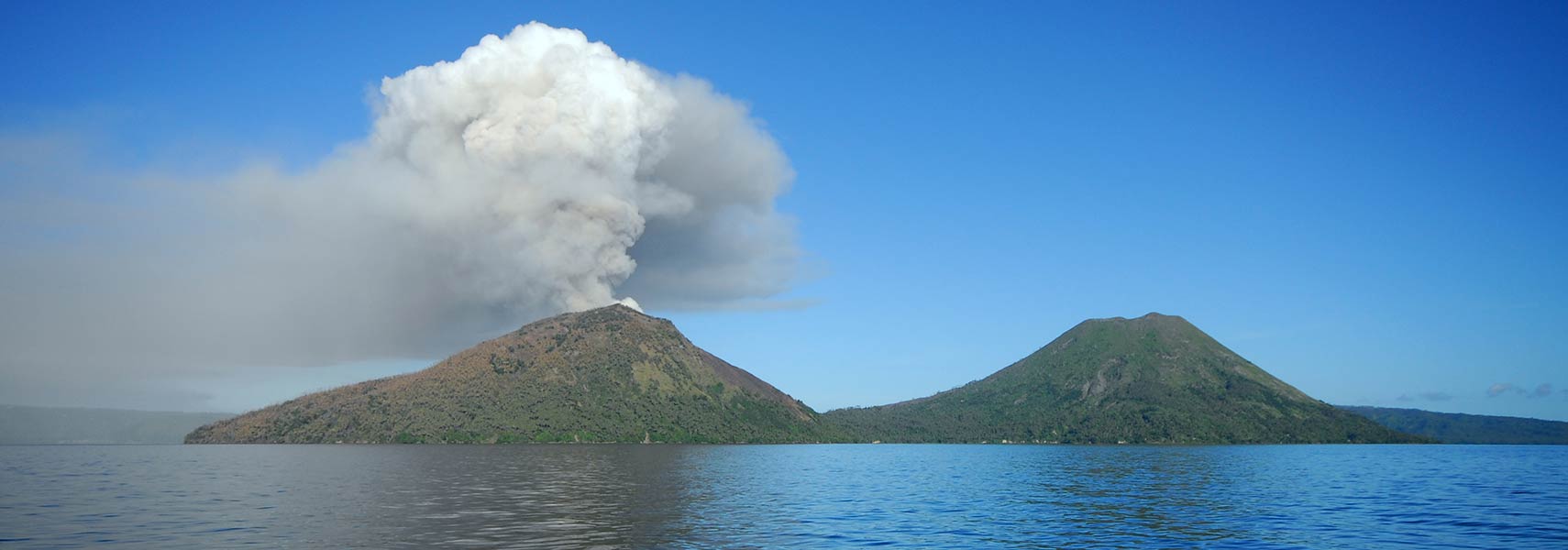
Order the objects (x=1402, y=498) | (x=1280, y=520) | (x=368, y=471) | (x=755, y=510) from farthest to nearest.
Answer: (x=368, y=471) → (x=1402, y=498) → (x=755, y=510) → (x=1280, y=520)

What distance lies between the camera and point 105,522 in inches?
2291

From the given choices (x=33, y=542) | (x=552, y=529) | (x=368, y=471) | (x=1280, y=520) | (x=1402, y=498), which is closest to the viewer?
(x=33, y=542)

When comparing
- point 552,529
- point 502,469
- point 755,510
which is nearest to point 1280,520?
point 755,510

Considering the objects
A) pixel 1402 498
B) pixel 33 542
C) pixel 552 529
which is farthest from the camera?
pixel 1402 498

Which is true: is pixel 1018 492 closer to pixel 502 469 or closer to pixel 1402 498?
pixel 1402 498

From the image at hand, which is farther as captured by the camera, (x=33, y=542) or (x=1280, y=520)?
(x=1280, y=520)

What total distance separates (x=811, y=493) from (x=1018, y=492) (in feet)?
67.4

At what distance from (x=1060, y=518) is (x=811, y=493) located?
102ft

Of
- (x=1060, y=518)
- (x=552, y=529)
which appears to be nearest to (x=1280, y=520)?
(x=1060, y=518)

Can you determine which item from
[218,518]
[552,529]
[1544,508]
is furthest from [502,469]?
[1544,508]

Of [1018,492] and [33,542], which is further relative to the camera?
[1018,492]

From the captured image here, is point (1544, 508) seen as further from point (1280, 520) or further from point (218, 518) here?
point (218, 518)

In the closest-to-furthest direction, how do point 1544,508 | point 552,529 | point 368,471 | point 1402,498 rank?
point 552,529 < point 1544,508 < point 1402,498 < point 368,471

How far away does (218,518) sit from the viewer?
6203 centimetres
